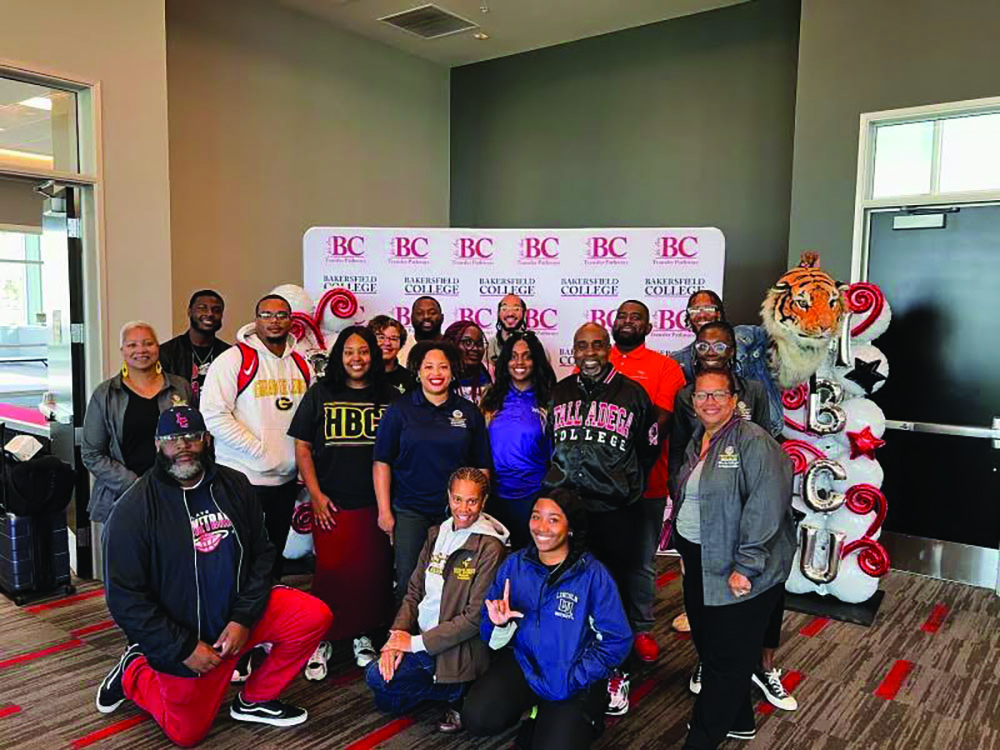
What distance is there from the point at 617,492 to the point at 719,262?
2.31 meters

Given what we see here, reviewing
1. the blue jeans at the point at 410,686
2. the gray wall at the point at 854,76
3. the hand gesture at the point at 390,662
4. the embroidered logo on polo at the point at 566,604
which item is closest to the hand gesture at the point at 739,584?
the embroidered logo on polo at the point at 566,604

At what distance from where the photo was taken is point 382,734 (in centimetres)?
266

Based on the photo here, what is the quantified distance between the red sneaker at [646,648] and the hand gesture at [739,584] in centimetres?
106

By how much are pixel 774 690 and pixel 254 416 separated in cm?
231

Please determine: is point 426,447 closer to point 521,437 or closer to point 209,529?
point 521,437

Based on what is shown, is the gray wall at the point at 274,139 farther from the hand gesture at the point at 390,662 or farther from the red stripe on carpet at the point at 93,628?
the hand gesture at the point at 390,662

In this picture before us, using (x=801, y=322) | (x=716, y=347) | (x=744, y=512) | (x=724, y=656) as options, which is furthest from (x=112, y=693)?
(x=801, y=322)

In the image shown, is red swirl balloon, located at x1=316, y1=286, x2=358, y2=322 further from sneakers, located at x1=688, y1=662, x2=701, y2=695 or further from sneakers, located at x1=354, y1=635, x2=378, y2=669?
sneakers, located at x1=688, y1=662, x2=701, y2=695

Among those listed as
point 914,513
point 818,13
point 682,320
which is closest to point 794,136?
point 818,13

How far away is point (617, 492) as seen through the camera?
272cm

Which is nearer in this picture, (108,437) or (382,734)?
(382,734)

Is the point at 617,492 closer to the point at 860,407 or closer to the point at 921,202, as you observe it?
the point at 860,407

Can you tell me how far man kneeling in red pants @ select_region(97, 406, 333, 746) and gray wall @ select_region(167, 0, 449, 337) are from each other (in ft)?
9.60

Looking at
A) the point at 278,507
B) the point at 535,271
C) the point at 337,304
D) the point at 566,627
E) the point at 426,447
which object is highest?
the point at 535,271
